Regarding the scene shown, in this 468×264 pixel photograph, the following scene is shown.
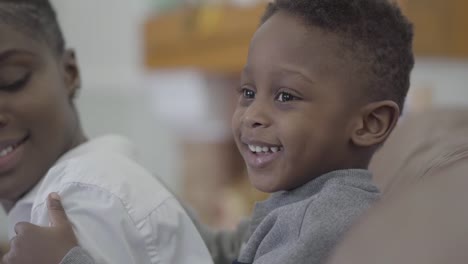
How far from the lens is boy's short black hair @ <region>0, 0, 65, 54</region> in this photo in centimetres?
120

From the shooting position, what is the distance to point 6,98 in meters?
1.17

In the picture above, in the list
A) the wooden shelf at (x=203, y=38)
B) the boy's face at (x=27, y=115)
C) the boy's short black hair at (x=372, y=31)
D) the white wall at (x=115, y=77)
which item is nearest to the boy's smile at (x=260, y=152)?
the boy's short black hair at (x=372, y=31)

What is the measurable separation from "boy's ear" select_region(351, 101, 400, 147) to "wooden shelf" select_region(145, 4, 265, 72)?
1.41 meters

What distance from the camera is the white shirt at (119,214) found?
3.18 feet

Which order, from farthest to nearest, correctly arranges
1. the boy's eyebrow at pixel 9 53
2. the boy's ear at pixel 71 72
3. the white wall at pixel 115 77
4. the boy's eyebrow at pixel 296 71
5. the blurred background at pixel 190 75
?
the white wall at pixel 115 77 → the blurred background at pixel 190 75 → the boy's ear at pixel 71 72 → the boy's eyebrow at pixel 9 53 → the boy's eyebrow at pixel 296 71

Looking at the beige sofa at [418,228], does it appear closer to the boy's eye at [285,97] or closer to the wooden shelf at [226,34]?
the boy's eye at [285,97]

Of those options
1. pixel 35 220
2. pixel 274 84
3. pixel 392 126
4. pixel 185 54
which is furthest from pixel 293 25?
pixel 185 54

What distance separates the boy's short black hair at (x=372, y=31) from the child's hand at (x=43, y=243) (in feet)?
Answer: 1.29

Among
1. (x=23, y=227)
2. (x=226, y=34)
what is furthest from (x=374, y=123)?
(x=226, y=34)

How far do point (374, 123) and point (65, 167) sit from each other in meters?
0.42

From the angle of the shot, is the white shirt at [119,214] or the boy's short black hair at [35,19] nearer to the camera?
the white shirt at [119,214]

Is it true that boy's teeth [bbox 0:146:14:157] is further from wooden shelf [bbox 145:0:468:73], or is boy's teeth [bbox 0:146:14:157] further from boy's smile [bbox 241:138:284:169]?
wooden shelf [bbox 145:0:468:73]

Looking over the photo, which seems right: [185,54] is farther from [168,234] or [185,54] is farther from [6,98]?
[168,234]

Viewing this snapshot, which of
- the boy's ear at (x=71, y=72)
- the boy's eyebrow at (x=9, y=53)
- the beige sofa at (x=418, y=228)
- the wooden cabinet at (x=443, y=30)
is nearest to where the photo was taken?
the beige sofa at (x=418, y=228)
